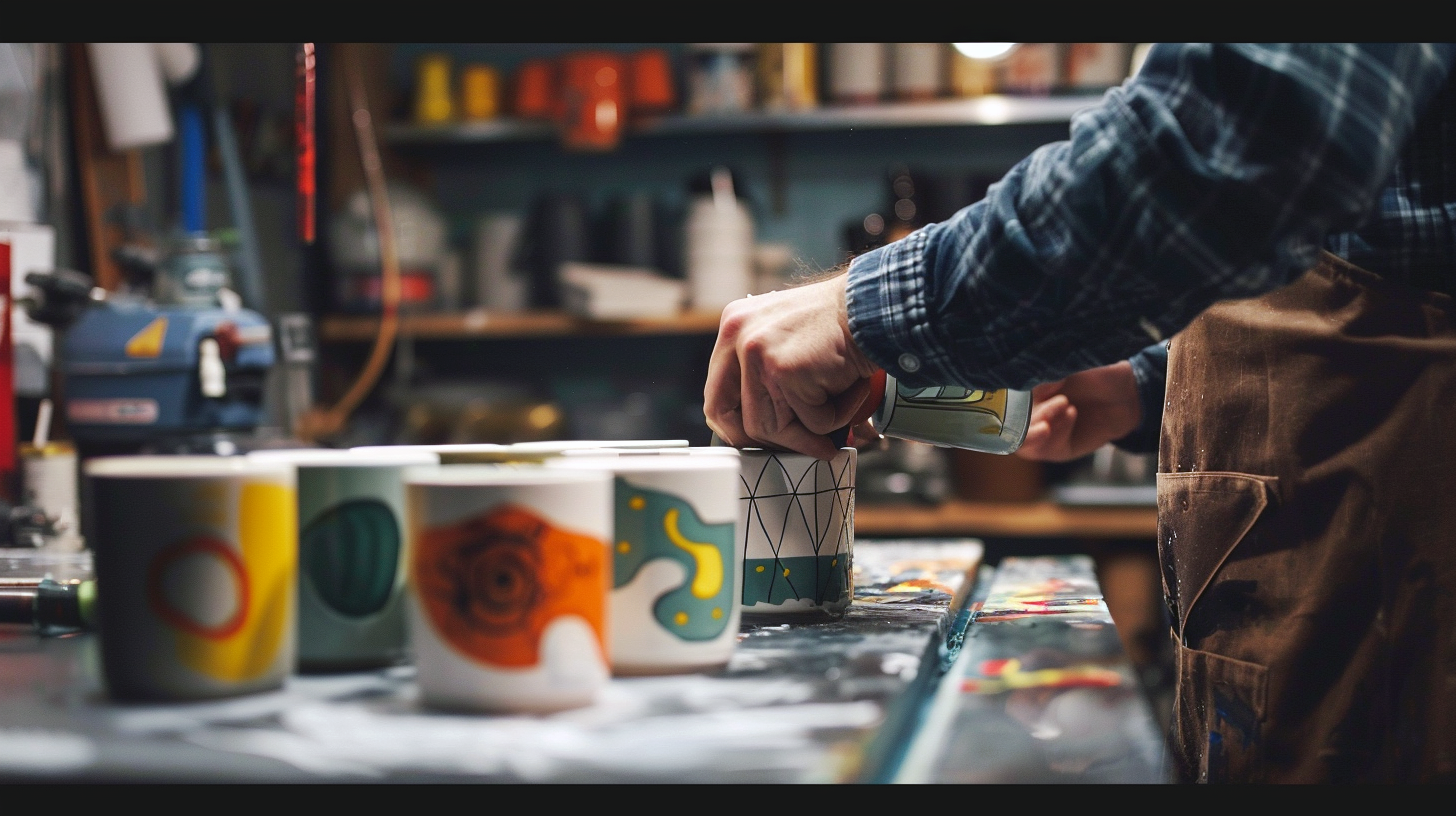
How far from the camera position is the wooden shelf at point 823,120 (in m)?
3.01

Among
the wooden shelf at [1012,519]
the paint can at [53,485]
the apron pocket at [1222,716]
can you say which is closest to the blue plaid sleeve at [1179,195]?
the apron pocket at [1222,716]

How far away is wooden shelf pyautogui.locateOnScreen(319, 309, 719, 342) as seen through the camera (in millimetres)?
3105

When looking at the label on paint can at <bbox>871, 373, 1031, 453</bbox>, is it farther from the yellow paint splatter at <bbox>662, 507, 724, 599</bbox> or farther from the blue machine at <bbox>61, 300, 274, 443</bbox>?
the blue machine at <bbox>61, 300, 274, 443</bbox>

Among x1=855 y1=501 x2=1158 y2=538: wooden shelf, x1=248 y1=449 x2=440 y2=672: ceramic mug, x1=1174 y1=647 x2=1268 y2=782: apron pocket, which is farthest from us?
x1=855 y1=501 x2=1158 y2=538: wooden shelf

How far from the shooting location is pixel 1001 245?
756 millimetres

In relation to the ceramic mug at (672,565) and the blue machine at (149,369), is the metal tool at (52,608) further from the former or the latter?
the blue machine at (149,369)

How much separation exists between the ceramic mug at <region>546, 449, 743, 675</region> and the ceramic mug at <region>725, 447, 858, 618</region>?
163 mm

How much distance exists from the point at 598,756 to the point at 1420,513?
0.68 meters

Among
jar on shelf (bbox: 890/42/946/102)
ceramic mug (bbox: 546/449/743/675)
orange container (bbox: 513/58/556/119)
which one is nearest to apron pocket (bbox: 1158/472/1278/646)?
ceramic mug (bbox: 546/449/743/675)

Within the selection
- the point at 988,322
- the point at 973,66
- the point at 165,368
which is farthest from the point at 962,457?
the point at 988,322

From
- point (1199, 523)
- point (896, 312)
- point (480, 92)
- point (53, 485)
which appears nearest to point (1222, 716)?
point (1199, 523)

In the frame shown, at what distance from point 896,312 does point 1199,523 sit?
35 centimetres

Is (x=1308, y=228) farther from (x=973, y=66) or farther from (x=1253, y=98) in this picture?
(x=973, y=66)

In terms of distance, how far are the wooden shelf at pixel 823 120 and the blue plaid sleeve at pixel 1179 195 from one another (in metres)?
2.30
